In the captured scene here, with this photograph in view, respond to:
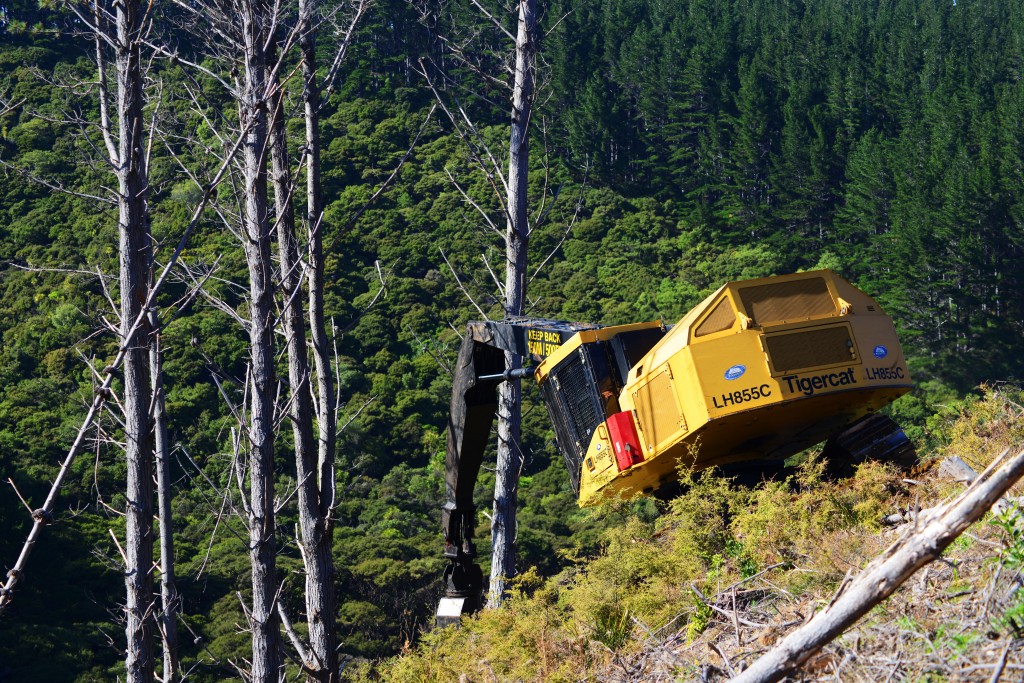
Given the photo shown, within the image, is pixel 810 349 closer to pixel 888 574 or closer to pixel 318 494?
pixel 888 574

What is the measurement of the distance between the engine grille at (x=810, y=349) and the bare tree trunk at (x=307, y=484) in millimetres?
4371

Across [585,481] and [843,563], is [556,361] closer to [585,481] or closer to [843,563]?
[585,481]

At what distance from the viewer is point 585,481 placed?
1070cm

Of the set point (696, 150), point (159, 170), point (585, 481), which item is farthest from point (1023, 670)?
point (696, 150)

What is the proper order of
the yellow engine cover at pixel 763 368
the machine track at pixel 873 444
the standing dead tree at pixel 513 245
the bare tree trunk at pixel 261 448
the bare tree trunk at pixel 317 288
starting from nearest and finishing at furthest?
the bare tree trunk at pixel 261 448 → the yellow engine cover at pixel 763 368 → the machine track at pixel 873 444 → the bare tree trunk at pixel 317 288 → the standing dead tree at pixel 513 245

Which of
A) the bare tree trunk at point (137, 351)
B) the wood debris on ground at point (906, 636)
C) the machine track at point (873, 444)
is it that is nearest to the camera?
the wood debris on ground at point (906, 636)

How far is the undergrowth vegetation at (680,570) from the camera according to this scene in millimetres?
7852

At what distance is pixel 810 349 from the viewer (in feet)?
30.1

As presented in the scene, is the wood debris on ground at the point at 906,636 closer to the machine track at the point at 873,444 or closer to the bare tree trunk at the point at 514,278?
the machine track at the point at 873,444

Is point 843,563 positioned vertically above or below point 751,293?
below

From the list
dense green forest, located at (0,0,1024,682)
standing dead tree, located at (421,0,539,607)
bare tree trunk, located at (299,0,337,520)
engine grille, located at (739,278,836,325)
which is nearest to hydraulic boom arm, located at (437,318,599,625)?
standing dead tree, located at (421,0,539,607)

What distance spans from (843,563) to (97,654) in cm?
2116

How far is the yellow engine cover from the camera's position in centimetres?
898

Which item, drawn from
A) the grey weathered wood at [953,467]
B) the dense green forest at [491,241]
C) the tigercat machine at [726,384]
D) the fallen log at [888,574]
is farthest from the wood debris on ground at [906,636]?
the dense green forest at [491,241]
